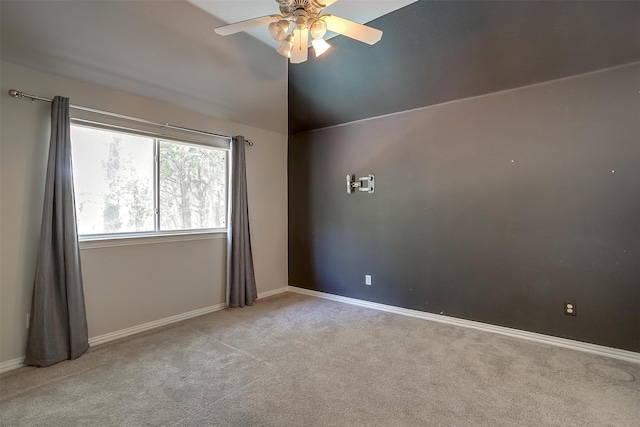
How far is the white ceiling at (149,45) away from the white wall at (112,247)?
129mm

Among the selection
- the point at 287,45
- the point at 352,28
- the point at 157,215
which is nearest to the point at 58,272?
the point at 157,215

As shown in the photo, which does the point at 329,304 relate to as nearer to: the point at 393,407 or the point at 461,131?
the point at 393,407

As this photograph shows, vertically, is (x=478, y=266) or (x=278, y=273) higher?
(x=478, y=266)

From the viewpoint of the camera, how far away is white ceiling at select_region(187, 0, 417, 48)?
2420 mm

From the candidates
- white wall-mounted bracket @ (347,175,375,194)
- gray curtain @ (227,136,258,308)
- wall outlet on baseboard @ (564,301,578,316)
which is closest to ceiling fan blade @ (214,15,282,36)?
gray curtain @ (227,136,258,308)

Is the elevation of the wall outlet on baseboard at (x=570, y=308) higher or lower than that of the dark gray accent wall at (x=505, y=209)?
lower

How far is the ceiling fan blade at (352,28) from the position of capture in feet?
6.35

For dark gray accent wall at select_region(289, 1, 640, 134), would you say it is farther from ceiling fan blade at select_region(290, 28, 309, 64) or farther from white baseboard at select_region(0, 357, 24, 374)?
white baseboard at select_region(0, 357, 24, 374)

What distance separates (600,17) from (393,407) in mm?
3084

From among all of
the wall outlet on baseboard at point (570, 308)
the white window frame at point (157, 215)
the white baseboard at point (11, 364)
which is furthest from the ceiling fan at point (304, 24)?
the white baseboard at point (11, 364)

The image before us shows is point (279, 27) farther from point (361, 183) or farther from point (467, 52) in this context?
point (361, 183)

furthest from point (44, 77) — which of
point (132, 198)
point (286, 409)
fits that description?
point (286, 409)

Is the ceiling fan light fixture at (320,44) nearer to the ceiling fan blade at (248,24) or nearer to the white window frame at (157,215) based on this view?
the ceiling fan blade at (248,24)

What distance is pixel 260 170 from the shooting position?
429cm
